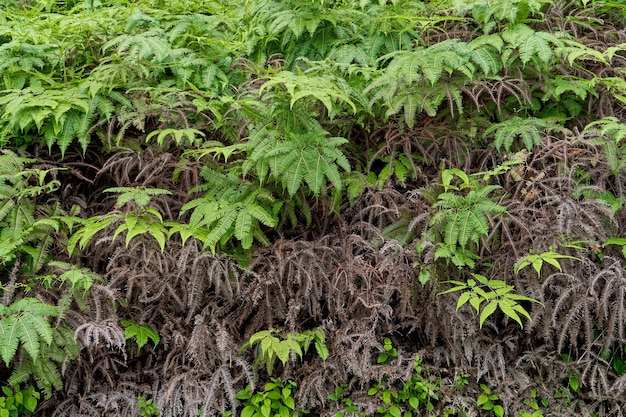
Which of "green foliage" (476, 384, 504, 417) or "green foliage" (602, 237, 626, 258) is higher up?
"green foliage" (602, 237, 626, 258)

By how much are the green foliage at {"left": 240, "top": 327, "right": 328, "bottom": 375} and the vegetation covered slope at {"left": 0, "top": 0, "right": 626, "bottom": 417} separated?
0.06 ft

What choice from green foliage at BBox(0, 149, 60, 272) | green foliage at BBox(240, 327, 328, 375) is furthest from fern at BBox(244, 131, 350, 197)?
green foliage at BBox(0, 149, 60, 272)

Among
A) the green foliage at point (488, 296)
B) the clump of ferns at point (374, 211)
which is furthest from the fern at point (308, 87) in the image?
the green foliage at point (488, 296)

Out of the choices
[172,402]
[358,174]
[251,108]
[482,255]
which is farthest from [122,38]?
[482,255]

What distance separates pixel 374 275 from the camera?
3.64 meters

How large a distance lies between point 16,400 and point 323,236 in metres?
2.15

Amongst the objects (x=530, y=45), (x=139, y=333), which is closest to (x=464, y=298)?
(x=530, y=45)

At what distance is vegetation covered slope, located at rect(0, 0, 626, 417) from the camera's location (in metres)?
3.42

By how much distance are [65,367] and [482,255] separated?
2696mm

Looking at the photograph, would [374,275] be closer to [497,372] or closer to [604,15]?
[497,372]

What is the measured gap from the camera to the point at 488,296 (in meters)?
3.29

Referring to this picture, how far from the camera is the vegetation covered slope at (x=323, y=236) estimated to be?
3.42 m

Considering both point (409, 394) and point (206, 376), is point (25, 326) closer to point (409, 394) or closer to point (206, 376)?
point (206, 376)

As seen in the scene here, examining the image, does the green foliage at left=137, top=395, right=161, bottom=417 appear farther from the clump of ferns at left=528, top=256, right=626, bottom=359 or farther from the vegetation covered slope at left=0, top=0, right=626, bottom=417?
the clump of ferns at left=528, top=256, right=626, bottom=359
